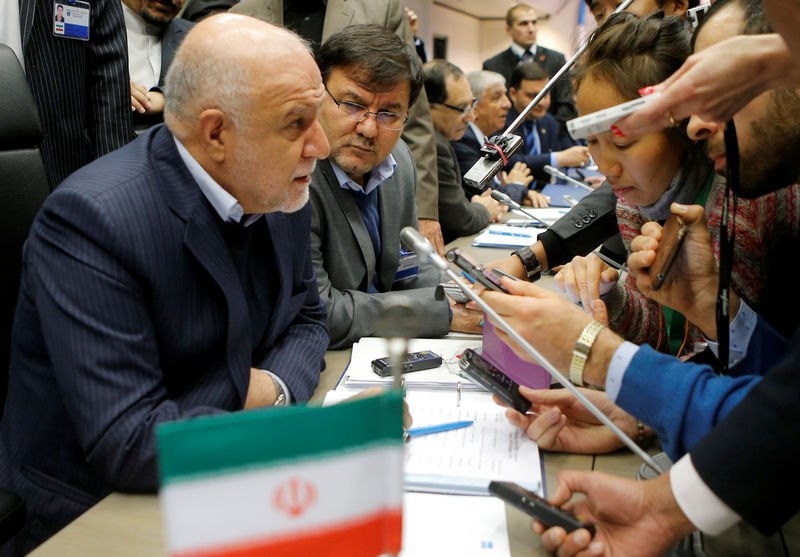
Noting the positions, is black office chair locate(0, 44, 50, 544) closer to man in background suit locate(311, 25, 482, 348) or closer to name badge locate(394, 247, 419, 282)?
man in background suit locate(311, 25, 482, 348)

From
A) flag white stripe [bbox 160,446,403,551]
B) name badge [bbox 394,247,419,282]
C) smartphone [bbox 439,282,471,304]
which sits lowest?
name badge [bbox 394,247,419,282]

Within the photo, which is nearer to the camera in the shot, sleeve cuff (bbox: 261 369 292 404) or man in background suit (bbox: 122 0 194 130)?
sleeve cuff (bbox: 261 369 292 404)

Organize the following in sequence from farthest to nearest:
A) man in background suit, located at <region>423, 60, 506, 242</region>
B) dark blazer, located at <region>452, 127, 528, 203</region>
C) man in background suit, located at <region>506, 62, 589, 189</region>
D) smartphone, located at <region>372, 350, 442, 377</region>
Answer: man in background suit, located at <region>506, 62, 589, 189</region> < dark blazer, located at <region>452, 127, 528, 203</region> < man in background suit, located at <region>423, 60, 506, 242</region> < smartphone, located at <region>372, 350, 442, 377</region>

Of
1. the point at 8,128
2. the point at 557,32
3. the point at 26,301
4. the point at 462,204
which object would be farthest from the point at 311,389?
the point at 557,32

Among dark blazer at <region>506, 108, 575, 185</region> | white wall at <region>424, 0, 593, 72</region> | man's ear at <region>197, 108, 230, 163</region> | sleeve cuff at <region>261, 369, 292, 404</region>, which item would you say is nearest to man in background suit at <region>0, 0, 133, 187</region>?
man's ear at <region>197, 108, 230, 163</region>

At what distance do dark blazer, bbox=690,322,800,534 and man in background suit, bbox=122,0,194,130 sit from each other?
2.39m

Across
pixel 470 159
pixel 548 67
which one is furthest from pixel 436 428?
pixel 548 67

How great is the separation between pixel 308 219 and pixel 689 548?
1000 mm

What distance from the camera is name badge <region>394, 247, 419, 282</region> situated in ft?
6.87

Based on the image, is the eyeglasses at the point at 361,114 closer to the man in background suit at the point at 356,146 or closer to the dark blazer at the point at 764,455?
the man in background suit at the point at 356,146

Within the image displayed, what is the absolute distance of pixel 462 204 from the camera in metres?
3.18

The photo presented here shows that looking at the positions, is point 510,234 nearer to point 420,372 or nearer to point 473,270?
point 420,372

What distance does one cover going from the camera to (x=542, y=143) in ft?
18.5

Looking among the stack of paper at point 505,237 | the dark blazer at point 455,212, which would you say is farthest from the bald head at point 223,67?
the dark blazer at point 455,212
